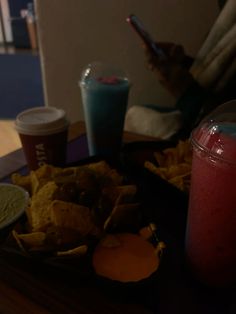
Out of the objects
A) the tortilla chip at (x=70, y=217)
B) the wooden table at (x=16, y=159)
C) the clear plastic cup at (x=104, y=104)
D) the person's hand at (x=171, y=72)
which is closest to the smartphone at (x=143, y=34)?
the person's hand at (x=171, y=72)

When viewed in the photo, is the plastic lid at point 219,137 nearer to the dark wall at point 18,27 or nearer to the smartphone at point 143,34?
the smartphone at point 143,34

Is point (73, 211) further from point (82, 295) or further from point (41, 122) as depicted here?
point (41, 122)

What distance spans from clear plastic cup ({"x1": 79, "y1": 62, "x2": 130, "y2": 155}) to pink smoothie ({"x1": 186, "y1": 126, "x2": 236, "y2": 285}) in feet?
1.20

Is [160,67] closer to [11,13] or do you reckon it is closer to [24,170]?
[24,170]

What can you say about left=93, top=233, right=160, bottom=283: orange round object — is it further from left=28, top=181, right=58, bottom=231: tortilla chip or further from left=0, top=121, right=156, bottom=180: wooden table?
left=0, top=121, right=156, bottom=180: wooden table

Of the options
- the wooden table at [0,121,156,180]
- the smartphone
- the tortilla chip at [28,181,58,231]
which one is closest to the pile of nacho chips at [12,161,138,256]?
the tortilla chip at [28,181,58,231]

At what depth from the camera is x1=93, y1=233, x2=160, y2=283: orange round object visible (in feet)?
1.35

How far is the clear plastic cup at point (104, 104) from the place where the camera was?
76 cm

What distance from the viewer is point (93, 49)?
Answer: 154 centimetres

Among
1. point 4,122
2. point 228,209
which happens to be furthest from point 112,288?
point 4,122

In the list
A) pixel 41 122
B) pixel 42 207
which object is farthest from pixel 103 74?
pixel 42 207

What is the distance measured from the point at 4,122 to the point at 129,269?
2763 mm

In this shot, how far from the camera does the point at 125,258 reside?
44 centimetres

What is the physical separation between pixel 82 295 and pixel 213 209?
200 millimetres
